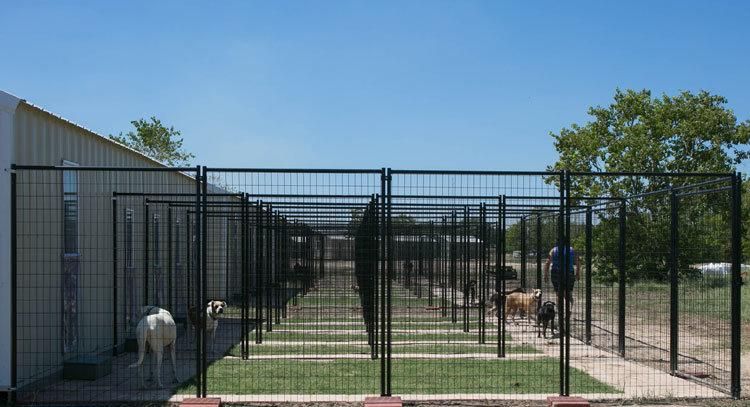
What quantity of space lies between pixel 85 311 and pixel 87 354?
539 mm

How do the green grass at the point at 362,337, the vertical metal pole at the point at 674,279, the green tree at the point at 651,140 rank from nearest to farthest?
the vertical metal pole at the point at 674,279 → the green grass at the point at 362,337 → the green tree at the point at 651,140

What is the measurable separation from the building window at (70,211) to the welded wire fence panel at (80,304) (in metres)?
0.01

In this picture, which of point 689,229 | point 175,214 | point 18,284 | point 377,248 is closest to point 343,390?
point 377,248

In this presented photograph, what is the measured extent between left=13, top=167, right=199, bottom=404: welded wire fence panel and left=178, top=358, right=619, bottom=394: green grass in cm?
68

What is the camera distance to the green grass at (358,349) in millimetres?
11648

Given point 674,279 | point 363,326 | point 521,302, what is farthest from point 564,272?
point 363,326

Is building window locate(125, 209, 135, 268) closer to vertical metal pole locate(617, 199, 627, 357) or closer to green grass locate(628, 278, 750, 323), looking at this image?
vertical metal pole locate(617, 199, 627, 357)

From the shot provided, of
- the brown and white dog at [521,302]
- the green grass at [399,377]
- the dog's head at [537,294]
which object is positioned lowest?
the green grass at [399,377]

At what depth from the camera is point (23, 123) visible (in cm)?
→ 852

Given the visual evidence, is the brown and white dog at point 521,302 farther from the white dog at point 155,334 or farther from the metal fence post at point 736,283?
the white dog at point 155,334

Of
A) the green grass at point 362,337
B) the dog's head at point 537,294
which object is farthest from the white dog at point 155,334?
the dog's head at point 537,294

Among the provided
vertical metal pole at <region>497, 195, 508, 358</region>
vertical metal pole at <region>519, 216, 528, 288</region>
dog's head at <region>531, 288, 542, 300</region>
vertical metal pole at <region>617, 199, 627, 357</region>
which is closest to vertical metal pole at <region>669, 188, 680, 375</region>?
vertical metal pole at <region>617, 199, 627, 357</region>

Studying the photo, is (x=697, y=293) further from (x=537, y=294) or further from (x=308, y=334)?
(x=308, y=334)

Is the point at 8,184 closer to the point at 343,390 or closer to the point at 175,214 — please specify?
the point at 343,390
